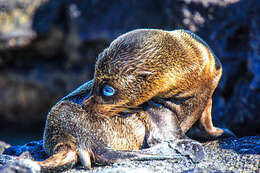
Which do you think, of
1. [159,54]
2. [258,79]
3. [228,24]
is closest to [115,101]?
[159,54]

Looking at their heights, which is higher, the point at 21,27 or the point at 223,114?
the point at 21,27

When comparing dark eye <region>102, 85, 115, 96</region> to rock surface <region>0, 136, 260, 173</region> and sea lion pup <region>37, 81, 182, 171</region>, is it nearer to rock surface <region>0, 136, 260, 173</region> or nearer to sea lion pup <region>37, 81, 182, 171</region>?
sea lion pup <region>37, 81, 182, 171</region>

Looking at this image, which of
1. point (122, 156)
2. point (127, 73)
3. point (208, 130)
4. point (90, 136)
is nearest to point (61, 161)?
point (90, 136)

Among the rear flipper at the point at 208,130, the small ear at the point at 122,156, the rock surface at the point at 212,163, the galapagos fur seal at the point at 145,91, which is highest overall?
the galapagos fur seal at the point at 145,91

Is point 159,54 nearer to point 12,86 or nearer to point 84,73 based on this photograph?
point 84,73

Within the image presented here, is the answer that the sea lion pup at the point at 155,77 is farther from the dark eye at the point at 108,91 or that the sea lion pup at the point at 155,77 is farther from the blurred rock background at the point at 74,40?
the blurred rock background at the point at 74,40

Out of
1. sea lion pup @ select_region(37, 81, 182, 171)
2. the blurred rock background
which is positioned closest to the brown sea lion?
Answer: sea lion pup @ select_region(37, 81, 182, 171)

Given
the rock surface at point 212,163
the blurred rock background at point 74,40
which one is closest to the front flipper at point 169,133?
the rock surface at point 212,163
